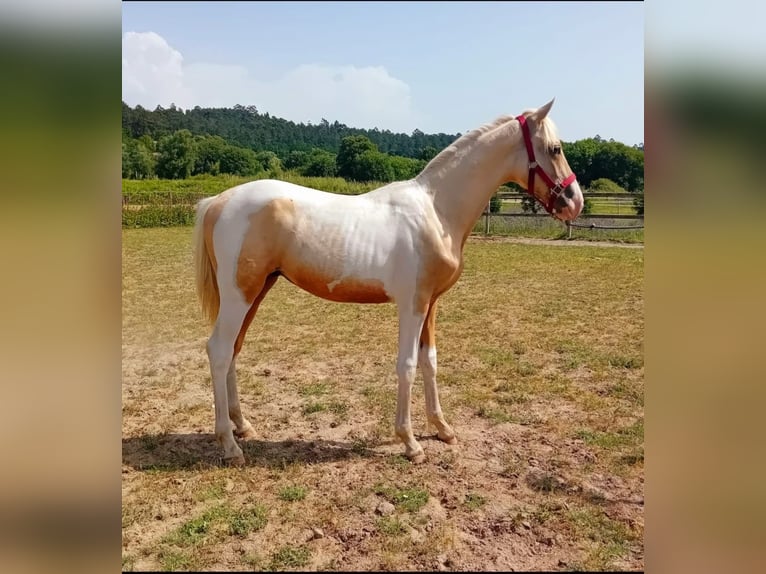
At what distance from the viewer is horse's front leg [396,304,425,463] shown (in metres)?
3.67

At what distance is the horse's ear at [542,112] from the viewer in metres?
3.57

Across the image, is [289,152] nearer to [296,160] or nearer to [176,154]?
[296,160]

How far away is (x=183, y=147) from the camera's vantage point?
25.3 metres

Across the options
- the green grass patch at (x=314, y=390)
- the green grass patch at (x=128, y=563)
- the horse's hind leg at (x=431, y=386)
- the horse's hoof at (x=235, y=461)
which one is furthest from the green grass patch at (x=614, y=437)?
the green grass patch at (x=128, y=563)

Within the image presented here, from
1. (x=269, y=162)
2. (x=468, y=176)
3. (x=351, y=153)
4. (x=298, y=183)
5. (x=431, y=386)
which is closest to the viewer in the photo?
(x=468, y=176)

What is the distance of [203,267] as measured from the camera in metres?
3.81

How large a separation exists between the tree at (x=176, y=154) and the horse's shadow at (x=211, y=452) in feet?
78.2

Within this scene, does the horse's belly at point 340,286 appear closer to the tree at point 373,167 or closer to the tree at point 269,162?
the tree at point 269,162

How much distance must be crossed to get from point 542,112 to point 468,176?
69 centimetres

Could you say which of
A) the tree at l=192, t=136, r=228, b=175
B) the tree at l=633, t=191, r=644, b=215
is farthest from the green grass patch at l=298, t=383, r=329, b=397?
the tree at l=192, t=136, r=228, b=175

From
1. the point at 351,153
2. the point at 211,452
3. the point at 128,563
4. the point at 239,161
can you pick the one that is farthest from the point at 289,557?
the point at 239,161
